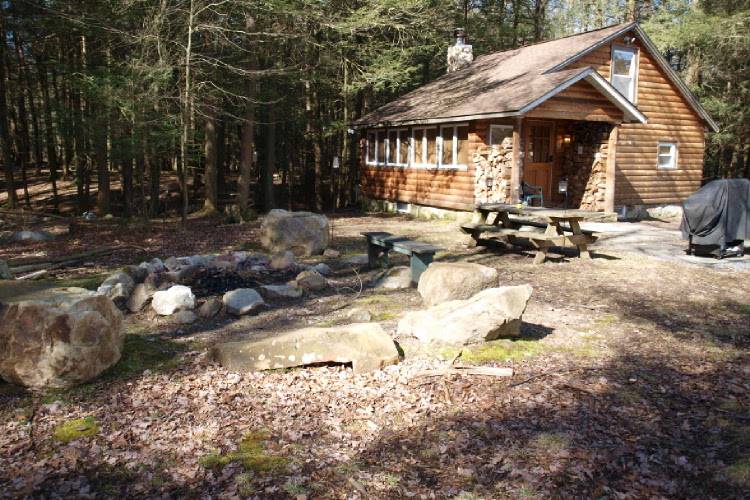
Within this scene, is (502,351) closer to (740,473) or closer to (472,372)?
(472,372)

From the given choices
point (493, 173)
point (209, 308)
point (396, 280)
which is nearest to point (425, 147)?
point (493, 173)

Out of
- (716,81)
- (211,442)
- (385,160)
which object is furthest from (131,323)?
(716,81)

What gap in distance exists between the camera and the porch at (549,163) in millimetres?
16016

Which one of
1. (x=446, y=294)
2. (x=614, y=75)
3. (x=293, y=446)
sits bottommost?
(x=293, y=446)

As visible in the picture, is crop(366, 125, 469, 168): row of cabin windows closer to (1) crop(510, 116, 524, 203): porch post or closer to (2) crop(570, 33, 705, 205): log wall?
(1) crop(510, 116, 524, 203): porch post

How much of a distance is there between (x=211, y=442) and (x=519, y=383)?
2530 millimetres

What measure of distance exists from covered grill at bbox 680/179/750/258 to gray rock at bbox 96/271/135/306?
31.8ft

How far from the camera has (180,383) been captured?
495cm

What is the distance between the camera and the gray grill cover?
34.9 feet

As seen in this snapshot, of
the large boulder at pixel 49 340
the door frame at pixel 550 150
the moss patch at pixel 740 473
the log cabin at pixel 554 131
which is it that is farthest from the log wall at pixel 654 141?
the large boulder at pixel 49 340

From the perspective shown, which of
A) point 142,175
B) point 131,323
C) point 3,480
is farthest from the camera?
point 142,175

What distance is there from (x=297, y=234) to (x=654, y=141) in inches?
525

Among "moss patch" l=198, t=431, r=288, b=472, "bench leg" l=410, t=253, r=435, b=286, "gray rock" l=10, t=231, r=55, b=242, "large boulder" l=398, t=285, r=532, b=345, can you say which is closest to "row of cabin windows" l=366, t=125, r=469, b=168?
"bench leg" l=410, t=253, r=435, b=286

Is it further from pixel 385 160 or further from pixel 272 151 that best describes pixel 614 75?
pixel 272 151
